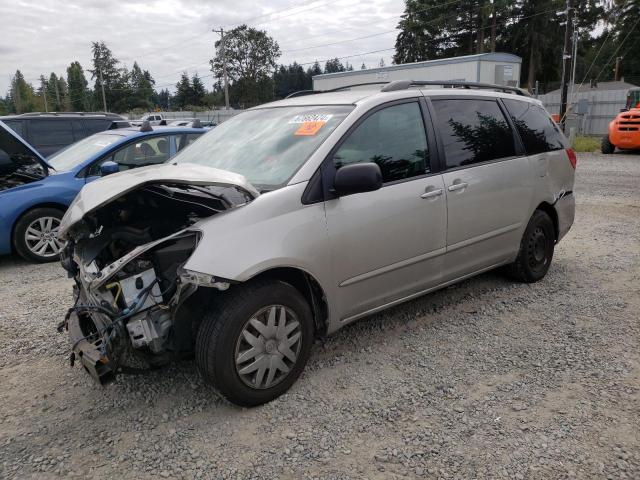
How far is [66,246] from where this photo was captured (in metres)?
3.38

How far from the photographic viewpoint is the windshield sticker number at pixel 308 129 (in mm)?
3381

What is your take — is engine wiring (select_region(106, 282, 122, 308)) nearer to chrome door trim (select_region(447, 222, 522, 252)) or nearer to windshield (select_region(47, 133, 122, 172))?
chrome door trim (select_region(447, 222, 522, 252))

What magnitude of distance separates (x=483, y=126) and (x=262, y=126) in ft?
6.01

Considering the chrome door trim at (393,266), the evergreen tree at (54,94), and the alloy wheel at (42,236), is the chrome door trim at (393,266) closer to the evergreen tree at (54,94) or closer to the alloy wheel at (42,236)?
the alloy wheel at (42,236)

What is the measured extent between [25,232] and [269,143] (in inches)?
155

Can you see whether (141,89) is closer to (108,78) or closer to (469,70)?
(108,78)

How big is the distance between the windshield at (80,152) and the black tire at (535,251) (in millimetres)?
5127

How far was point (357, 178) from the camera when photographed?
2.99 metres

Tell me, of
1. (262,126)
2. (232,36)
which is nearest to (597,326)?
(262,126)

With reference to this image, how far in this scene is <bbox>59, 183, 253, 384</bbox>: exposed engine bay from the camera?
268 cm

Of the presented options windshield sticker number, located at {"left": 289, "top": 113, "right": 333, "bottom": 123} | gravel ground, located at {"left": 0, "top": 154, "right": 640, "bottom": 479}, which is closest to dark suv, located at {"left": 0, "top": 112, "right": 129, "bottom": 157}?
gravel ground, located at {"left": 0, "top": 154, "right": 640, "bottom": 479}

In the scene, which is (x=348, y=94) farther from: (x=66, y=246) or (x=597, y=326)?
(x=597, y=326)

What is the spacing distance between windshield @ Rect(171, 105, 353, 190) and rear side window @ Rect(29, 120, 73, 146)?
870cm

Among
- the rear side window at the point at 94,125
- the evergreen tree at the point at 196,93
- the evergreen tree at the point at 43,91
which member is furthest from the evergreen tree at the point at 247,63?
the rear side window at the point at 94,125
